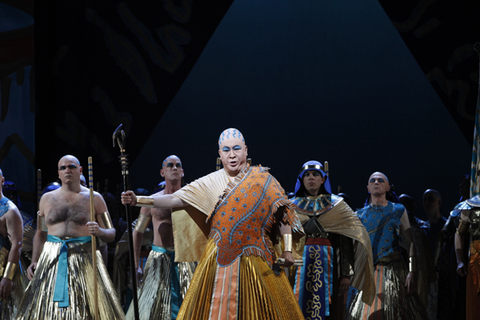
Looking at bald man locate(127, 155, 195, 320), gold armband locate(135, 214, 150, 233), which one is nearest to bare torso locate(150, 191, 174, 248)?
bald man locate(127, 155, 195, 320)

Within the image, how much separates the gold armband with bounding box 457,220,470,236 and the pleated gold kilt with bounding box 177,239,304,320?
2.96 m

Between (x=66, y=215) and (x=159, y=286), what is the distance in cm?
118

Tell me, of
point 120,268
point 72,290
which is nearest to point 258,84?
point 120,268

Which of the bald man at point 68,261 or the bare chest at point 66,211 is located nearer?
the bald man at point 68,261

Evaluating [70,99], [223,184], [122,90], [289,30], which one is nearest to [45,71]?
[70,99]

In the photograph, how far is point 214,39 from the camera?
1008 centimetres

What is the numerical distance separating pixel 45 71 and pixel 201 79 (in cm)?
258

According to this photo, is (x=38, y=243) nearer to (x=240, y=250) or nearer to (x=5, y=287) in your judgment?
(x=5, y=287)

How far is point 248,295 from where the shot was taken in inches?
148

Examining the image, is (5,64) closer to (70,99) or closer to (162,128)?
(70,99)

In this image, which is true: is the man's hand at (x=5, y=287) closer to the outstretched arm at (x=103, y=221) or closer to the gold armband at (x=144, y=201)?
the outstretched arm at (x=103, y=221)

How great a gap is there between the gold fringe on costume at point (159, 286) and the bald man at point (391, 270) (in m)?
1.85

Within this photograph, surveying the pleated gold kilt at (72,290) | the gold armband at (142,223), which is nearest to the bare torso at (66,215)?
the pleated gold kilt at (72,290)

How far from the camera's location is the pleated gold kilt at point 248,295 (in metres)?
3.73
